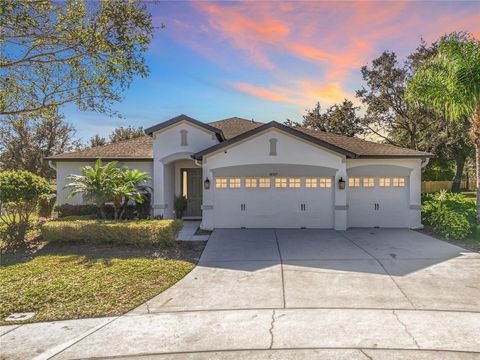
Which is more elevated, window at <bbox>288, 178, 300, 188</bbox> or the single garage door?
window at <bbox>288, 178, 300, 188</bbox>

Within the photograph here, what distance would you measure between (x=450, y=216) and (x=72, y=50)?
13.6 m

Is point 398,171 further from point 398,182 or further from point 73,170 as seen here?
point 73,170

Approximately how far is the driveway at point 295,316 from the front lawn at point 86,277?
0.39 m

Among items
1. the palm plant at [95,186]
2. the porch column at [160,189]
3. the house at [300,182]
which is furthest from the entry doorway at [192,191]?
the palm plant at [95,186]

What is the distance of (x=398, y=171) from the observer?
43.1ft

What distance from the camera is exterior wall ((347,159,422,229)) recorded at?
13.1 metres

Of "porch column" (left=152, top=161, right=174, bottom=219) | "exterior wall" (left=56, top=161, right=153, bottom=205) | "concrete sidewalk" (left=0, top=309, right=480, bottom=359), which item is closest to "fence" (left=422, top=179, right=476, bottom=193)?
"porch column" (left=152, top=161, right=174, bottom=219)

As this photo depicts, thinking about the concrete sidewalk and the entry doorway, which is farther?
the entry doorway

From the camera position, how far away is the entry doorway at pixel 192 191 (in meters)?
15.8

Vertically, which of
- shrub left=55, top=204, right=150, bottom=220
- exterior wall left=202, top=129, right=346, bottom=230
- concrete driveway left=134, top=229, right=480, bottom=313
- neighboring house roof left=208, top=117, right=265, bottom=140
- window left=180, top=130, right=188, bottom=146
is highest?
neighboring house roof left=208, top=117, right=265, bottom=140

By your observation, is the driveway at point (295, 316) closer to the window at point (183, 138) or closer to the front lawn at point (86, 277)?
the front lawn at point (86, 277)

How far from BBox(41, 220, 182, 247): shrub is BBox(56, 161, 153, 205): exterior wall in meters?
4.29

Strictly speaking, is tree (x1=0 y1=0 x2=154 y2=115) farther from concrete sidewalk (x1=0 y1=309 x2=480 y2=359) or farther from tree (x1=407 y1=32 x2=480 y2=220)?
tree (x1=407 y1=32 x2=480 y2=220)

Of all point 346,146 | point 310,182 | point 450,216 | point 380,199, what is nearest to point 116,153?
point 310,182
